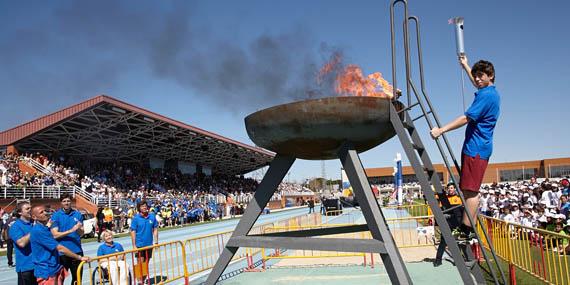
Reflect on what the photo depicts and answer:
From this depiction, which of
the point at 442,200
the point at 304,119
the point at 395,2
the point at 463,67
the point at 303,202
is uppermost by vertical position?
the point at 395,2

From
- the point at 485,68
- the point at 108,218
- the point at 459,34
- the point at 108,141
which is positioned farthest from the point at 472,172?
the point at 108,141

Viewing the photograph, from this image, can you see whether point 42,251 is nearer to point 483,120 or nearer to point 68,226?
point 68,226

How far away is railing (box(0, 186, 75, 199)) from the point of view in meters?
22.1

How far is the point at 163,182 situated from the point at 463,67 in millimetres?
39154

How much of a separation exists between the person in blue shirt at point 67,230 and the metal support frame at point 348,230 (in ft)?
11.4

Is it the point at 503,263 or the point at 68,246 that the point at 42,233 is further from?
the point at 503,263

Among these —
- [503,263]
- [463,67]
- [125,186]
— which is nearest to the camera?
[463,67]

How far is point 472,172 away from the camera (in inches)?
155

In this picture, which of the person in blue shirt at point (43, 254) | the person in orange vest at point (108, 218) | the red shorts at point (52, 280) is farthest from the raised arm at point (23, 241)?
the person in orange vest at point (108, 218)

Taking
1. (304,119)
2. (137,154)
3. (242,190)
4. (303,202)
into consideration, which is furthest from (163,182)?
(304,119)

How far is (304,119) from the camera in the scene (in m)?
4.64

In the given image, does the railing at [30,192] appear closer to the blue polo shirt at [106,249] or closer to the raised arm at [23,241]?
the blue polo shirt at [106,249]

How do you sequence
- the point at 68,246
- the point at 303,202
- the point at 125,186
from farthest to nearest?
the point at 303,202
the point at 125,186
the point at 68,246

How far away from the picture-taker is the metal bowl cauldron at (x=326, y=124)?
4508 millimetres
